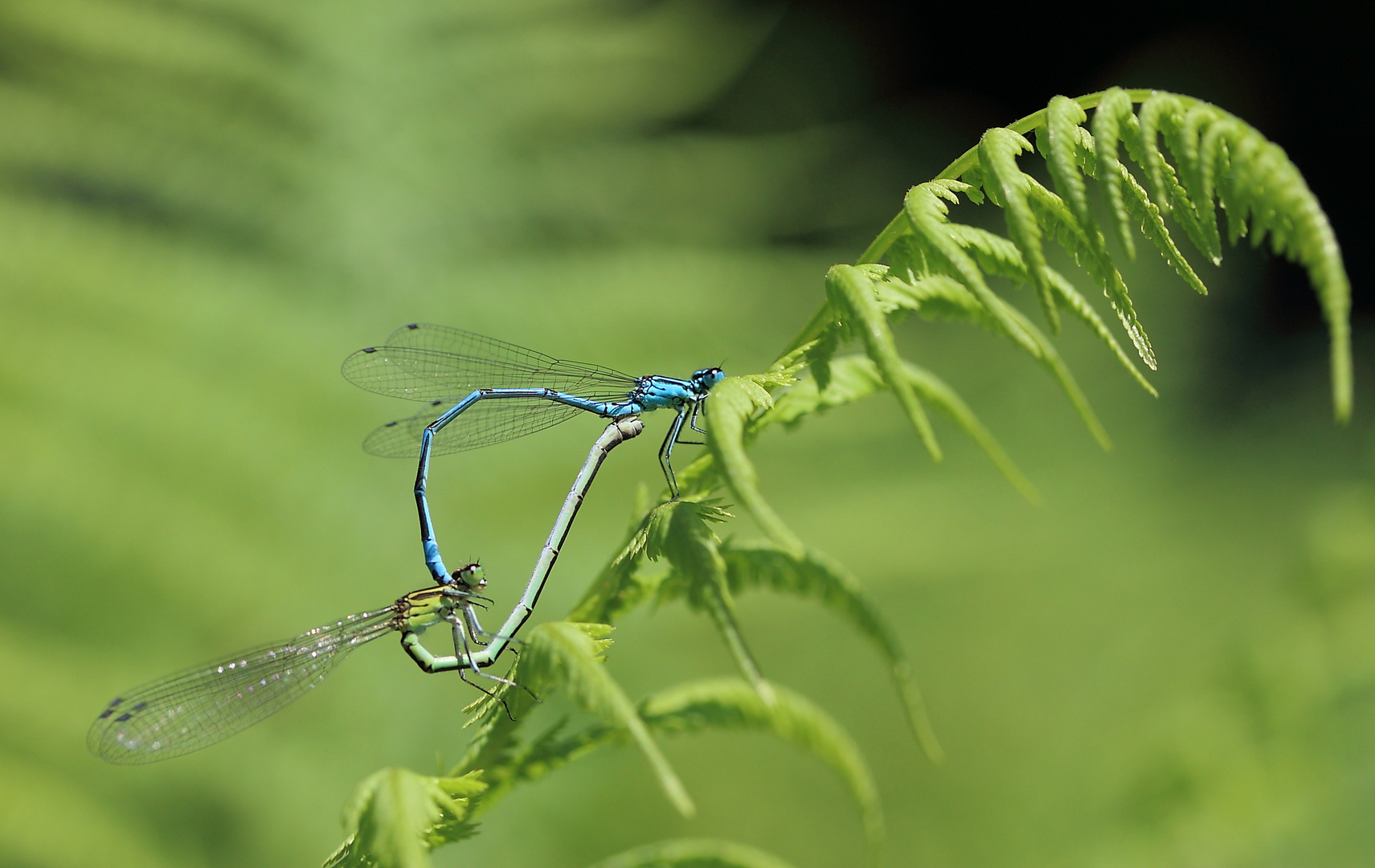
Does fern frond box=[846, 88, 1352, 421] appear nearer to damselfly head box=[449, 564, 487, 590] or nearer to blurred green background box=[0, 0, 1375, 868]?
damselfly head box=[449, 564, 487, 590]

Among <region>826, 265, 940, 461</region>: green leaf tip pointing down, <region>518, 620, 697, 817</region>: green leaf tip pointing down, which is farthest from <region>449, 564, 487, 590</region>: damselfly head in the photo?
<region>826, 265, 940, 461</region>: green leaf tip pointing down

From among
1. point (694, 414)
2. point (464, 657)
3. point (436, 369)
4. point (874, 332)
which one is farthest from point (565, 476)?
point (874, 332)

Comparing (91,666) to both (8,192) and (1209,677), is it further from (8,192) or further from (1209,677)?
(1209,677)

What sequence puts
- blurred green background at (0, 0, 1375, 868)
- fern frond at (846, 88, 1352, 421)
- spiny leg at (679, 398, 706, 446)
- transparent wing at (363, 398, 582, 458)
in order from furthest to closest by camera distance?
blurred green background at (0, 0, 1375, 868), transparent wing at (363, 398, 582, 458), spiny leg at (679, 398, 706, 446), fern frond at (846, 88, 1352, 421)

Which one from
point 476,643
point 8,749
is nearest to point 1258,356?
point 476,643

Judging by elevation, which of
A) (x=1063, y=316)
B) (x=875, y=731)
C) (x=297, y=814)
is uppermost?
(x=1063, y=316)

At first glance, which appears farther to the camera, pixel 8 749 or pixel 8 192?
pixel 8 192
